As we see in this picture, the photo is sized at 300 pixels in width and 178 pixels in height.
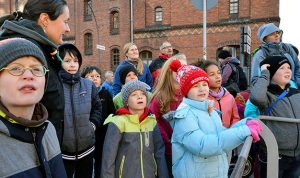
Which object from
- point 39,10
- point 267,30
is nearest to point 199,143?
point 39,10

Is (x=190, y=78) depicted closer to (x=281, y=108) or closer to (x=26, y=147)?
(x=281, y=108)

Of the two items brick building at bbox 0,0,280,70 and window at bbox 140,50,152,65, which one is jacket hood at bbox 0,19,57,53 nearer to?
brick building at bbox 0,0,280,70

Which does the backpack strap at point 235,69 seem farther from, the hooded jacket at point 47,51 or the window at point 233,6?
the window at point 233,6

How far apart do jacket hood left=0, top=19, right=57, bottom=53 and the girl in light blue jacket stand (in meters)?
1.34

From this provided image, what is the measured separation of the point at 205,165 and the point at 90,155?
4.59 feet

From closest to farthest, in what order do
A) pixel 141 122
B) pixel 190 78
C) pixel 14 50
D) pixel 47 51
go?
1. pixel 14 50
2. pixel 47 51
3. pixel 190 78
4. pixel 141 122

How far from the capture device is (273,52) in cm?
427

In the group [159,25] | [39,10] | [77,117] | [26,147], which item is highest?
[159,25]

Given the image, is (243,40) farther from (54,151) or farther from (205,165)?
(54,151)

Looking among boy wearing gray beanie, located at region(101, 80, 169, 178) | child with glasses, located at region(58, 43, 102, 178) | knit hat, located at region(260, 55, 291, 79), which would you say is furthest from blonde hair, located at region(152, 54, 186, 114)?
knit hat, located at region(260, 55, 291, 79)

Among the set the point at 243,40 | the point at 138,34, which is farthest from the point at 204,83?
A: the point at 138,34

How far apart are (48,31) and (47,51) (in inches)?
12.3

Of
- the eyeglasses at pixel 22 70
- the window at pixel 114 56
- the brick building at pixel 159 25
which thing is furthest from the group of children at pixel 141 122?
the window at pixel 114 56

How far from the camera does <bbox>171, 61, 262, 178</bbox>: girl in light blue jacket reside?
2488 mm
